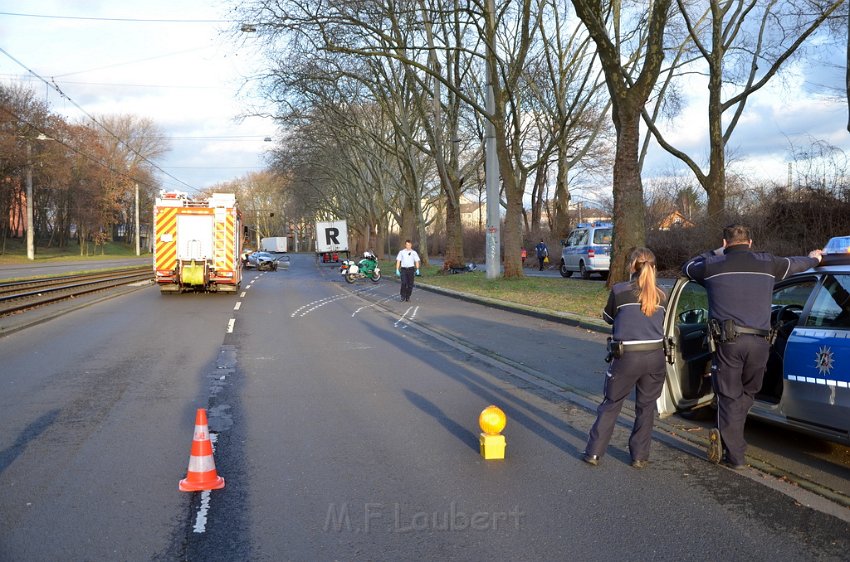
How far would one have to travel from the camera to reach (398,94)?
34219 mm

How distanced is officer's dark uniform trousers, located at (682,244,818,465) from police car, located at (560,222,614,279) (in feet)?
77.0

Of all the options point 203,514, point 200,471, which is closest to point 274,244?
point 200,471

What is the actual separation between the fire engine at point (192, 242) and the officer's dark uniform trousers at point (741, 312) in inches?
772

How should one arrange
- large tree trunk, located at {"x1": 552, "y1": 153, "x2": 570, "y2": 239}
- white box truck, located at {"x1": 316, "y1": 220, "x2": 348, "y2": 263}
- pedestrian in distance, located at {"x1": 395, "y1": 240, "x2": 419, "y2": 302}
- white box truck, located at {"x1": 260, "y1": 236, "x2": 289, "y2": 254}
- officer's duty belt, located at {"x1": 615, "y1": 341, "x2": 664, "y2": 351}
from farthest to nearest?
white box truck, located at {"x1": 260, "y1": 236, "x2": 289, "y2": 254} < white box truck, located at {"x1": 316, "y1": 220, "x2": 348, "y2": 263} < large tree trunk, located at {"x1": 552, "y1": 153, "x2": 570, "y2": 239} < pedestrian in distance, located at {"x1": 395, "y1": 240, "x2": 419, "y2": 302} < officer's duty belt, located at {"x1": 615, "y1": 341, "x2": 664, "y2": 351}

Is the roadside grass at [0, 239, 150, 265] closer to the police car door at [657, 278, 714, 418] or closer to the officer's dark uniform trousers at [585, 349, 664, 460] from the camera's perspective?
the police car door at [657, 278, 714, 418]

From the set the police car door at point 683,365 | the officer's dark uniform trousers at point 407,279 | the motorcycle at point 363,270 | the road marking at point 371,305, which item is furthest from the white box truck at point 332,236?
the police car door at point 683,365

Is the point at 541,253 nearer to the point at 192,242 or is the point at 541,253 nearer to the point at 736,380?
the point at 192,242

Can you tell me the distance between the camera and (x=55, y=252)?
78688 mm

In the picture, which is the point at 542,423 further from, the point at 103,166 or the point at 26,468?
the point at 103,166

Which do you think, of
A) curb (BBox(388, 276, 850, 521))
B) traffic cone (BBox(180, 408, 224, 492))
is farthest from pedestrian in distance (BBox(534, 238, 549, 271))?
traffic cone (BBox(180, 408, 224, 492))

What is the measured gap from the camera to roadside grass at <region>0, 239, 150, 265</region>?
196ft

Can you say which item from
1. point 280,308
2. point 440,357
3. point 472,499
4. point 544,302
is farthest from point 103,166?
point 472,499

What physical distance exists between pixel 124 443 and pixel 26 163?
54.1 metres

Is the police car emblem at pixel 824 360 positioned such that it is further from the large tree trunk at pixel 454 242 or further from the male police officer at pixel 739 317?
the large tree trunk at pixel 454 242
